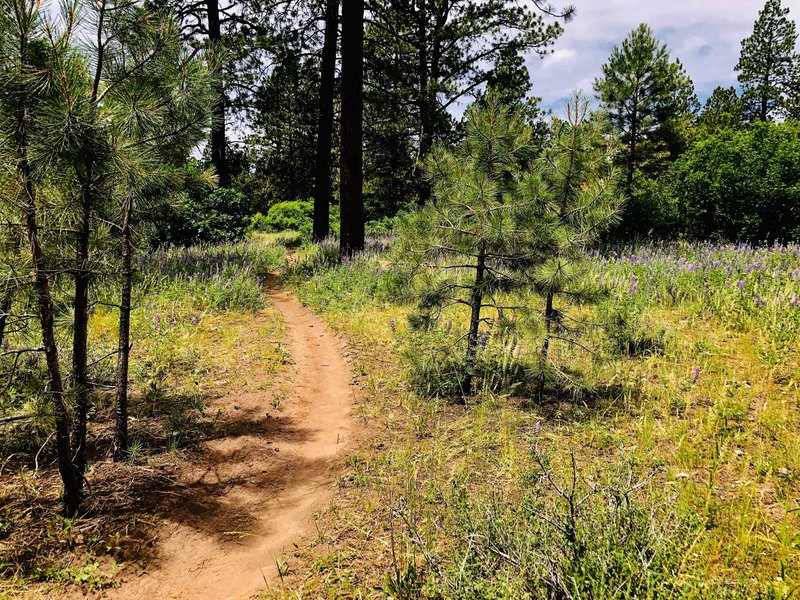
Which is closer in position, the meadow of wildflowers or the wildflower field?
the wildflower field

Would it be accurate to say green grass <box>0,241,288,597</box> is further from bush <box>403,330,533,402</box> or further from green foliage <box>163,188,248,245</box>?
green foliage <box>163,188,248,245</box>

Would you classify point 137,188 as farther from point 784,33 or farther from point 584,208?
point 784,33

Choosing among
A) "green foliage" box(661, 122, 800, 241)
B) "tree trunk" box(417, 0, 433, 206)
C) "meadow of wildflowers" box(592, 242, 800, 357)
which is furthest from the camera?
"tree trunk" box(417, 0, 433, 206)

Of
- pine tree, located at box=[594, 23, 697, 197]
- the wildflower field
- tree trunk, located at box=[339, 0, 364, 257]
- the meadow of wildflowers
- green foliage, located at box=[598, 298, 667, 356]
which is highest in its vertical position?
pine tree, located at box=[594, 23, 697, 197]

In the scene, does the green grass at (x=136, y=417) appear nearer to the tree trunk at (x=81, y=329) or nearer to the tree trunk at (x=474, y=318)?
the tree trunk at (x=81, y=329)

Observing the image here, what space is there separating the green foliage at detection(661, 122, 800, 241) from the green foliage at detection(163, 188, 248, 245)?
13.0 metres

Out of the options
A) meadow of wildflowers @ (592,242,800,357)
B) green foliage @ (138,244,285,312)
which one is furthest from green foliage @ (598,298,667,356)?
green foliage @ (138,244,285,312)

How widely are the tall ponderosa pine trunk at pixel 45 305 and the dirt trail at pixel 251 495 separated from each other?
2.29 ft

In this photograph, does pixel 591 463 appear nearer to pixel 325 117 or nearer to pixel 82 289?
pixel 82 289

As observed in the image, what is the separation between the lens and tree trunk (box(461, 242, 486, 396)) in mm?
4672

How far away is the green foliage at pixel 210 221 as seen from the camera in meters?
12.6

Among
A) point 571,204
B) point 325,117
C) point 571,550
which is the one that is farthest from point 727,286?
point 325,117

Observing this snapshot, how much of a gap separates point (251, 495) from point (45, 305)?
1.98 meters

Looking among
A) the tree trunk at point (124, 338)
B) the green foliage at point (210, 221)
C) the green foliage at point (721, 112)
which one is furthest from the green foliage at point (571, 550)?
the green foliage at point (721, 112)
